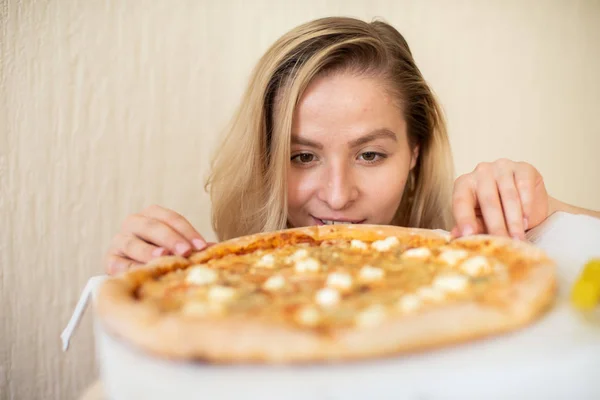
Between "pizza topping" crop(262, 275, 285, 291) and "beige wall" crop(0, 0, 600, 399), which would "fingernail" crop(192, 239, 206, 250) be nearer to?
"pizza topping" crop(262, 275, 285, 291)

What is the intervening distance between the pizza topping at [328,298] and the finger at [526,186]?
19.7 inches

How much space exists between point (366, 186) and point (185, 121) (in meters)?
0.78

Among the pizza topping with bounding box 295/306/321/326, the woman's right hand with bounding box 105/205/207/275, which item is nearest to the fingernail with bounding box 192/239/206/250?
the woman's right hand with bounding box 105/205/207/275

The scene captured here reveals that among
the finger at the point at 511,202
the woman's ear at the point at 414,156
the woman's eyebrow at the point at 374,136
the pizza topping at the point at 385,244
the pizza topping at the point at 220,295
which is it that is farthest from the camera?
the woman's ear at the point at 414,156

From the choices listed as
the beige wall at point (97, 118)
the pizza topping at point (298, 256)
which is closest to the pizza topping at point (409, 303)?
the pizza topping at point (298, 256)

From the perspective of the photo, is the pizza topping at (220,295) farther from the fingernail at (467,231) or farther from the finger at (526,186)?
the finger at (526,186)

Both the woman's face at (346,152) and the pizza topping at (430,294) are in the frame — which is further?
the woman's face at (346,152)

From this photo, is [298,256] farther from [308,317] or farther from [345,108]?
[345,108]

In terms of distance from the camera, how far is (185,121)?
1.69m

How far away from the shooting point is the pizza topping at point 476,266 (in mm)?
567

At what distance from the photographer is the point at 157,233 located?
2.86 feet

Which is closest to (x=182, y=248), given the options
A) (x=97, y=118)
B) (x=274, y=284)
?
(x=274, y=284)

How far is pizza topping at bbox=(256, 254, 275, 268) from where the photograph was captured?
0.68 meters

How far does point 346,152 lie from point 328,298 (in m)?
0.67
